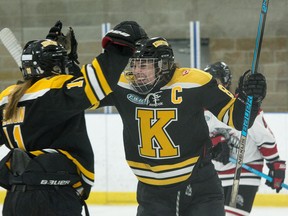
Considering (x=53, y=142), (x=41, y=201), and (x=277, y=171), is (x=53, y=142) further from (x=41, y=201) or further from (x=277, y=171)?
(x=277, y=171)

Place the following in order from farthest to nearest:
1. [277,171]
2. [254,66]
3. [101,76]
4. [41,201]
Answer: [277,171], [254,66], [41,201], [101,76]

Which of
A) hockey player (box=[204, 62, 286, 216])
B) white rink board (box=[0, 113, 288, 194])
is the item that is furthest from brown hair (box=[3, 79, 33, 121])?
white rink board (box=[0, 113, 288, 194])

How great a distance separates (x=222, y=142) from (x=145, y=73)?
151cm

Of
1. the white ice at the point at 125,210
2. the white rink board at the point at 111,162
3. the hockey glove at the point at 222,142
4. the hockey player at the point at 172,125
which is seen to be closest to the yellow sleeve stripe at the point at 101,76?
the hockey player at the point at 172,125

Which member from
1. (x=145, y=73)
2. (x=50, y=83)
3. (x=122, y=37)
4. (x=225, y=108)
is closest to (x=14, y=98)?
(x=50, y=83)

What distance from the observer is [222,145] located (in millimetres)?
4406

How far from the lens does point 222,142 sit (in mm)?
4449

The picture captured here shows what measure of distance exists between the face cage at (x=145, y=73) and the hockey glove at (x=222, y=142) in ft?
4.47

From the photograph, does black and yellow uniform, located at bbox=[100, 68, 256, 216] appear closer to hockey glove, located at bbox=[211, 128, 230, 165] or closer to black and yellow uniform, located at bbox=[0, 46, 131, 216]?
black and yellow uniform, located at bbox=[0, 46, 131, 216]

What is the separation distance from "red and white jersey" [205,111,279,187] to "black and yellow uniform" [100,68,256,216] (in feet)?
3.74

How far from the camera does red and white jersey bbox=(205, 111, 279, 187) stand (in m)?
4.25

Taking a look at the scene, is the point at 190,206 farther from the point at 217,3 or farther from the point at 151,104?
the point at 217,3

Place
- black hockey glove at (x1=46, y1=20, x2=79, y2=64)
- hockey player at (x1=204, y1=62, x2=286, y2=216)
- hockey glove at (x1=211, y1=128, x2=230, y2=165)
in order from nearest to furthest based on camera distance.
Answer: black hockey glove at (x1=46, y1=20, x2=79, y2=64) → hockey player at (x1=204, y1=62, x2=286, y2=216) → hockey glove at (x1=211, y1=128, x2=230, y2=165)

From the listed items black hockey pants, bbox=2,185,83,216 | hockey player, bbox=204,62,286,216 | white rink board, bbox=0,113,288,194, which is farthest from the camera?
white rink board, bbox=0,113,288,194
